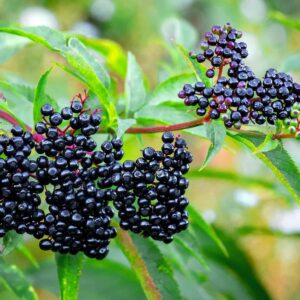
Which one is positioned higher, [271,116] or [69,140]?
[69,140]

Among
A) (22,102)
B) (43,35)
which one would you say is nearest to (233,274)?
(22,102)

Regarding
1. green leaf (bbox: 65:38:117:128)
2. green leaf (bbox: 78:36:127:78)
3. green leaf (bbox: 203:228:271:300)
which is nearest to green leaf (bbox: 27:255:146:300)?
A: green leaf (bbox: 203:228:271:300)

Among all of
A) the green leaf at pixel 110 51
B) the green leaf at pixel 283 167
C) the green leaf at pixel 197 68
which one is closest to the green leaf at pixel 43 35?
the green leaf at pixel 197 68

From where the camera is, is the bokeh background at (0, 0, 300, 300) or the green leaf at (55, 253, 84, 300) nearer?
the green leaf at (55, 253, 84, 300)

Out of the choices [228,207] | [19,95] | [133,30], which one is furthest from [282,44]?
[19,95]

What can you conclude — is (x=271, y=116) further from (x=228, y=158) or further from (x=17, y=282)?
(x=228, y=158)

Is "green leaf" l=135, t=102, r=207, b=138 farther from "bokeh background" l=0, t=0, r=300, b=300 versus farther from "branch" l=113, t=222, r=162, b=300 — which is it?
"branch" l=113, t=222, r=162, b=300
